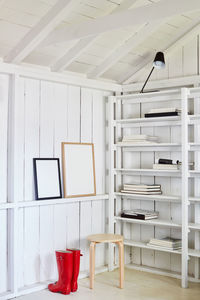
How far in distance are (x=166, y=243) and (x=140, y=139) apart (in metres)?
1.25

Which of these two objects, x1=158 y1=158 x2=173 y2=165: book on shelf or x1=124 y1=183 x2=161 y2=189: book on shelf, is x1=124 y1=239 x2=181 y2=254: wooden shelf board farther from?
x1=158 y1=158 x2=173 y2=165: book on shelf

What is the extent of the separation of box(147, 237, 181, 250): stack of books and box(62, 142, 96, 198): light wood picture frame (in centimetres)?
93

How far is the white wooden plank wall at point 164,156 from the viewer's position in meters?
5.04

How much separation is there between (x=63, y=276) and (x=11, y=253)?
591 millimetres

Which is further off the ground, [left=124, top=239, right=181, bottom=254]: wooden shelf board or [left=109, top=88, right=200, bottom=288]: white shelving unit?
[left=109, top=88, right=200, bottom=288]: white shelving unit

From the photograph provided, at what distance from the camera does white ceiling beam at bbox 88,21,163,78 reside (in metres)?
4.38

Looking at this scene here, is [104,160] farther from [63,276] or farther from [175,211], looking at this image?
[63,276]

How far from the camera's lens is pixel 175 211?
203 inches

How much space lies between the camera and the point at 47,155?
480 centimetres

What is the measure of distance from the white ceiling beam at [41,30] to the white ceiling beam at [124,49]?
90 cm

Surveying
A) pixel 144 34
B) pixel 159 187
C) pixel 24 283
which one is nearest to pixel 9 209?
pixel 24 283

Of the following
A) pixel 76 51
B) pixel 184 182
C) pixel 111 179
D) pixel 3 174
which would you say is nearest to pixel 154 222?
pixel 184 182

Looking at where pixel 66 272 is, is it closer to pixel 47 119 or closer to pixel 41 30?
pixel 47 119

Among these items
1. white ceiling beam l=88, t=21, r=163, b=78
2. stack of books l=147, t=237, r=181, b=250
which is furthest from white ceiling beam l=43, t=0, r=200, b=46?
stack of books l=147, t=237, r=181, b=250
